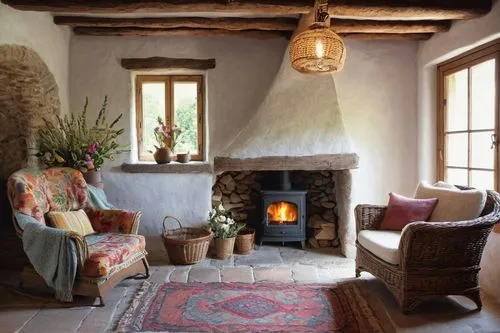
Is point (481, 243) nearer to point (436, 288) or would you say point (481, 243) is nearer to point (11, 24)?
point (436, 288)

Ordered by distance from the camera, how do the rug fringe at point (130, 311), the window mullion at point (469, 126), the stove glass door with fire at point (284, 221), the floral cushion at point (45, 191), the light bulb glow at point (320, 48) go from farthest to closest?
the stove glass door with fire at point (284, 221) < the window mullion at point (469, 126) < the floral cushion at point (45, 191) < the light bulb glow at point (320, 48) < the rug fringe at point (130, 311)

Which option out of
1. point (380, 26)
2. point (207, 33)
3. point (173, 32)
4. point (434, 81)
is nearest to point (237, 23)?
point (207, 33)

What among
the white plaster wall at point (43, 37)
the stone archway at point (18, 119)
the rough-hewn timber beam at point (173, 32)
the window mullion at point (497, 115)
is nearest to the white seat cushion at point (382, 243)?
the window mullion at point (497, 115)

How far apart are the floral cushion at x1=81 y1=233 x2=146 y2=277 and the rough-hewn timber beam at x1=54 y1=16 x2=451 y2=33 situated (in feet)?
6.88

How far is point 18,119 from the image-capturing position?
400 cm

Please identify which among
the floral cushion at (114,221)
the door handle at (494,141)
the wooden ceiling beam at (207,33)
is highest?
the wooden ceiling beam at (207,33)

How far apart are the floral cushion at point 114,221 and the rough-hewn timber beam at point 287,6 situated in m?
1.78

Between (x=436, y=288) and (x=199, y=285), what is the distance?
1.85 meters

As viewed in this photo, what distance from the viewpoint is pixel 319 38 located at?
2758 millimetres

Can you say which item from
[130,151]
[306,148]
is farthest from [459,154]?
[130,151]

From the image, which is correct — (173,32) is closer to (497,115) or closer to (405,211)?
(405,211)

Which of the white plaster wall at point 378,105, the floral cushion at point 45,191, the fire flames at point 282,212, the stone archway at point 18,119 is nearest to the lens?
the floral cushion at point 45,191

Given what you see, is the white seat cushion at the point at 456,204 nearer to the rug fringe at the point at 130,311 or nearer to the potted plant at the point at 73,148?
the rug fringe at the point at 130,311

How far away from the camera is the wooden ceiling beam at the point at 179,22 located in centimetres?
400
